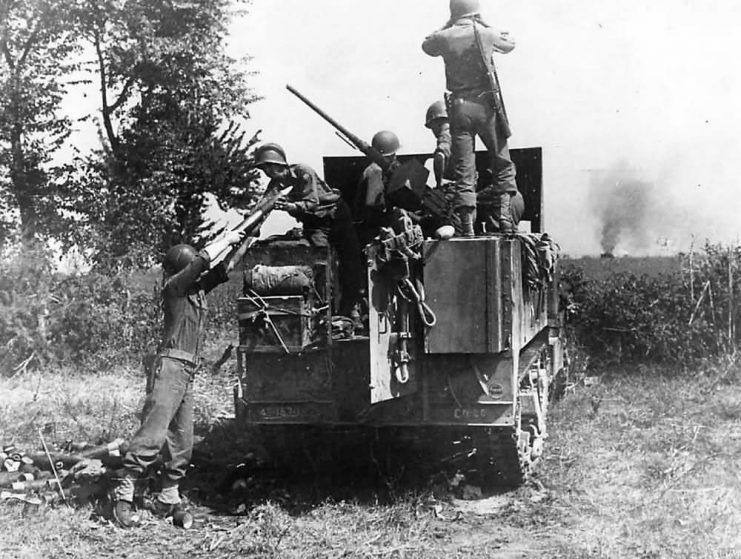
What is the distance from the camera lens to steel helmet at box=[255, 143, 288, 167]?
24.0ft

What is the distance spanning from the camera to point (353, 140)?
8.95 meters

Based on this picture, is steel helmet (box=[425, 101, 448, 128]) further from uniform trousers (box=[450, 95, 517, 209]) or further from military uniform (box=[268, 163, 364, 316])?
military uniform (box=[268, 163, 364, 316])

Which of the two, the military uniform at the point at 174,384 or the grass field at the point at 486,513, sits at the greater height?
the military uniform at the point at 174,384

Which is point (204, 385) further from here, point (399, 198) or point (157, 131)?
point (157, 131)

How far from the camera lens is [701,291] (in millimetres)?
12898

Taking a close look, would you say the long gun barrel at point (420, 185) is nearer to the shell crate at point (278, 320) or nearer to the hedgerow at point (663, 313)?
A: the shell crate at point (278, 320)

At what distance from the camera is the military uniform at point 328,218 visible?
7492mm

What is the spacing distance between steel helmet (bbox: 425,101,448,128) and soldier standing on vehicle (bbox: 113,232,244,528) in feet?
8.87

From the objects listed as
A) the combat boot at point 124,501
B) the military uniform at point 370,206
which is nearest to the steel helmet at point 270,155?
the military uniform at point 370,206

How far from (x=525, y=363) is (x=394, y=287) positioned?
189 cm

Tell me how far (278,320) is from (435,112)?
305 cm

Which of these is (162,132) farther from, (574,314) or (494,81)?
(494,81)

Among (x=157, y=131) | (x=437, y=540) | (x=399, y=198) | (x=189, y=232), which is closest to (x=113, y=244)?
(x=189, y=232)

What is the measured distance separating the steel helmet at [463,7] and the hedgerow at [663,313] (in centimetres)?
599
